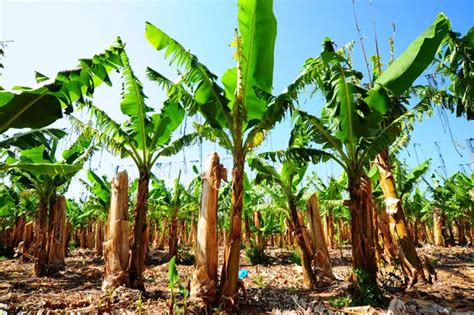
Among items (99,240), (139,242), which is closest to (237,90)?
(139,242)

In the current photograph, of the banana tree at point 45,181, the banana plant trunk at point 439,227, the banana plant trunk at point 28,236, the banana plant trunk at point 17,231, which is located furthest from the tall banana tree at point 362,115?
the banana plant trunk at point 17,231

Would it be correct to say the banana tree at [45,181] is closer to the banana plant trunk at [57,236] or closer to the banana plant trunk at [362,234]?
the banana plant trunk at [57,236]

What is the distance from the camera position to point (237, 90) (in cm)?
598

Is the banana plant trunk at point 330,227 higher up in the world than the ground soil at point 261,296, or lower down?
higher up

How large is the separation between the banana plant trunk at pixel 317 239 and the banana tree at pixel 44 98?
5.63m

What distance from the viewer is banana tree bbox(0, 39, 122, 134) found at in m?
4.82

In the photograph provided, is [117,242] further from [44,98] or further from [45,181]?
[45,181]

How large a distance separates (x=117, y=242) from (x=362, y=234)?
472 cm

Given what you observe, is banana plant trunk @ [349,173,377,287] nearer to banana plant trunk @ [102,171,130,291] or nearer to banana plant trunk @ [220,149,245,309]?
banana plant trunk @ [220,149,245,309]

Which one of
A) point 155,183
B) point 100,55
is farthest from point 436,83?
point 155,183

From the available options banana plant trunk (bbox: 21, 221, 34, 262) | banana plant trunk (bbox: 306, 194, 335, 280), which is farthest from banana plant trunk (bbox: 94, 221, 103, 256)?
banana plant trunk (bbox: 306, 194, 335, 280)

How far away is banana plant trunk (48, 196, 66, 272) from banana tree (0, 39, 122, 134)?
18.1 ft

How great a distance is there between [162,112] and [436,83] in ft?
18.5

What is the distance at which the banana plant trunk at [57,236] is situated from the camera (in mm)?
10039
